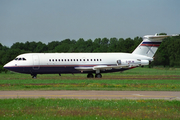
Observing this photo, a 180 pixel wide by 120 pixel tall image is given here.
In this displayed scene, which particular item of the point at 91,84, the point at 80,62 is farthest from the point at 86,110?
the point at 80,62

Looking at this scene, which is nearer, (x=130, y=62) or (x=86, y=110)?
(x=86, y=110)

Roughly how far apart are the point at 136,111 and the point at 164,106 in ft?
7.51

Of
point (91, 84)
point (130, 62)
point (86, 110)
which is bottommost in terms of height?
point (86, 110)

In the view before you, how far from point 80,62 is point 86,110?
29.7m

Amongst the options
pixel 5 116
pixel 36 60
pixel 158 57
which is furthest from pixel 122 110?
pixel 158 57

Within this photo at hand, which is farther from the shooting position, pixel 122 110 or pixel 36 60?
pixel 36 60

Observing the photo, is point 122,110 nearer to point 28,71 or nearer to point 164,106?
point 164,106

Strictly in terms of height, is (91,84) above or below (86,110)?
above

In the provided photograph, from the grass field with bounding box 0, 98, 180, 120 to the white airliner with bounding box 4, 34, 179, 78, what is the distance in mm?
25320

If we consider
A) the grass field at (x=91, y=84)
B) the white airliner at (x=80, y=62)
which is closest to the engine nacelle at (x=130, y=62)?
the white airliner at (x=80, y=62)

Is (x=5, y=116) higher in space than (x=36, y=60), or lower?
lower

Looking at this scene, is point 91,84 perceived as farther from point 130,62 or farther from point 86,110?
point 130,62

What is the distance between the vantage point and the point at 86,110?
566 inches

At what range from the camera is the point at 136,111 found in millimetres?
14227
